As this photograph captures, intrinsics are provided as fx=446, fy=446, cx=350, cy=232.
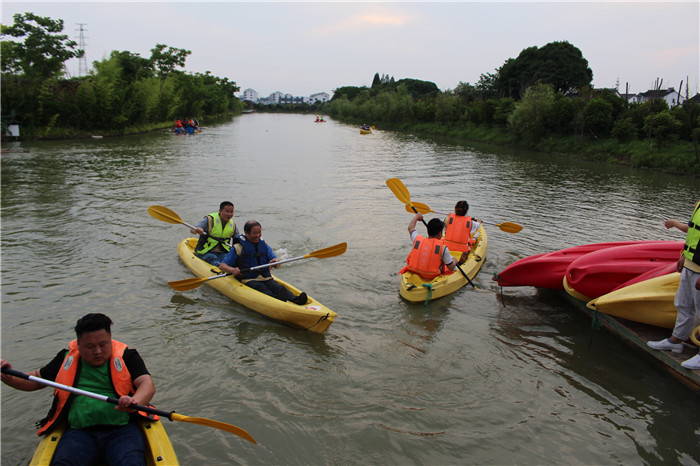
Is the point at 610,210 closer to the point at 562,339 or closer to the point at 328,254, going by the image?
the point at 562,339

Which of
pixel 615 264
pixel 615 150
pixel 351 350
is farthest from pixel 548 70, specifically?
pixel 351 350

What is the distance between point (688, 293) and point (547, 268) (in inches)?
82.7

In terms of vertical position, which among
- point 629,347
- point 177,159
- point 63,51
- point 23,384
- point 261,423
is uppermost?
point 63,51

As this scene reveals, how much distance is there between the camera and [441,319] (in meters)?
6.14

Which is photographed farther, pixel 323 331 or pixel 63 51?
pixel 63 51

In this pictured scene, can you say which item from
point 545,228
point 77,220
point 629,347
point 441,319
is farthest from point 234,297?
point 545,228

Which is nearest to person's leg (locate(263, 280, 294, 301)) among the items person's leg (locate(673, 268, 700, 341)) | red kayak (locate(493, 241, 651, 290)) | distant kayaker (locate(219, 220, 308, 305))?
distant kayaker (locate(219, 220, 308, 305))

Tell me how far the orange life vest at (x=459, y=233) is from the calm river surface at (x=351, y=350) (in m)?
0.68

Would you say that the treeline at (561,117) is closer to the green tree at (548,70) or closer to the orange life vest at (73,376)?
the green tree at (548,70)

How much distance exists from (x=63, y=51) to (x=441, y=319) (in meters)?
35.8

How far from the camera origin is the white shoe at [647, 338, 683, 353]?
4531 millimetres

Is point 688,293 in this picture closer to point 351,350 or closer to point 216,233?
point 351,350

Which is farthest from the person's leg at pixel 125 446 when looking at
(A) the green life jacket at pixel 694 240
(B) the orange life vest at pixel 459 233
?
(B) the orange life vest at pixel 459 233

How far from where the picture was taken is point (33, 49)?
29703 mm
